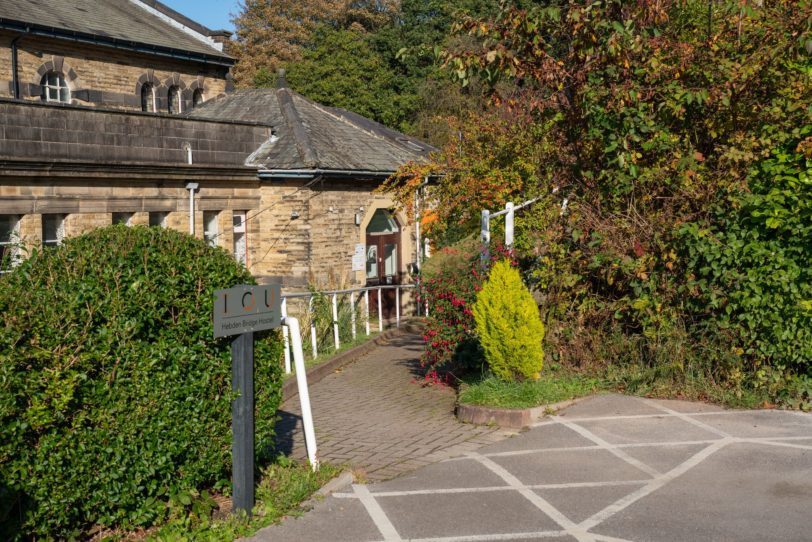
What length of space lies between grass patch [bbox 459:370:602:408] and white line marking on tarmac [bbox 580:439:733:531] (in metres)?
2.09

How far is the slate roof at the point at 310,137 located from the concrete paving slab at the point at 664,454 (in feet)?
39.5

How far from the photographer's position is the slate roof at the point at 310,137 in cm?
1962

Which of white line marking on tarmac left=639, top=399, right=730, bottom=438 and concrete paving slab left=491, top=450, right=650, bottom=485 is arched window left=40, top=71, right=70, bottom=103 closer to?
white line marking on tarmac left=639, top=399, right=730, bottom=438

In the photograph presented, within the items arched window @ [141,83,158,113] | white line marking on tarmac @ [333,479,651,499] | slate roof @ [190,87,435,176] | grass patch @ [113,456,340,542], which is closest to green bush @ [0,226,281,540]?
grass patch @ [113,456,340,542]

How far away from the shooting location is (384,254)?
22641 millimetres

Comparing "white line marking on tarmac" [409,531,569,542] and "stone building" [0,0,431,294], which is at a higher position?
"stone building" [0,0,431,294]

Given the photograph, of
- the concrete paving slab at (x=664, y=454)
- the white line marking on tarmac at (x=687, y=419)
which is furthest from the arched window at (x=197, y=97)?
the concrete paving slab at (x=664, y=454)

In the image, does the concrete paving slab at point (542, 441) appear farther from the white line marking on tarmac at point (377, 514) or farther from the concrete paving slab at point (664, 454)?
the white line marking on tarmac at point (377, 514)

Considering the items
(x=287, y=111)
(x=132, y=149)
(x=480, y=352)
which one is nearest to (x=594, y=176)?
(x=480, y=352)

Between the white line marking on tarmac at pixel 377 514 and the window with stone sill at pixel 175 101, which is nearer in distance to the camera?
the white line marking on tarmac at pixel 377 514

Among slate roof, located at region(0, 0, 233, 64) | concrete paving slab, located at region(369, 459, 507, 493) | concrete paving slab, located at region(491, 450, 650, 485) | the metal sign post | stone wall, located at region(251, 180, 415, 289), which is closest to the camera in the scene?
the metal sign post

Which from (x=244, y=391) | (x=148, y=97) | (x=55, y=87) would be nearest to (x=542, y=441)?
(x=244, y=391)

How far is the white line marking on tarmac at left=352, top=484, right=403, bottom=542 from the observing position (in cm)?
633

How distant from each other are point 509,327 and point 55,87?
1728cm
